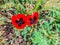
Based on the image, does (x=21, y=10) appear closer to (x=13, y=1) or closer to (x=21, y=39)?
(x=13, y=1)

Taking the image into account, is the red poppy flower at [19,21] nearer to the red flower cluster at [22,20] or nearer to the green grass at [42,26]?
the red flower cluster at [22,20]

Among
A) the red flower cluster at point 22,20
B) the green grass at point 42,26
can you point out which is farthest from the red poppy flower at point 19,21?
the green grass at point 42,26

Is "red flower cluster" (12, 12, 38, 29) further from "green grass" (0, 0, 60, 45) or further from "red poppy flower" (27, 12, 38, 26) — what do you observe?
"green grass" (0, 0, 60, 45)

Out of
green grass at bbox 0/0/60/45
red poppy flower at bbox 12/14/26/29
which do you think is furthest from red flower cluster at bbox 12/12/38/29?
green grass at bbox 0/0/60/45

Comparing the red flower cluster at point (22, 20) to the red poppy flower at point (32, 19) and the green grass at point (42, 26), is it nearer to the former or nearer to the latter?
the red poppy flower at point (32, 19)

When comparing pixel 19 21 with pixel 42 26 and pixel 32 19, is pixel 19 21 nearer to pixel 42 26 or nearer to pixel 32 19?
pixel 32 19

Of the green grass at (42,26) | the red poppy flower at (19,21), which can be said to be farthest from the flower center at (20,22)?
the green grass at (42,26)

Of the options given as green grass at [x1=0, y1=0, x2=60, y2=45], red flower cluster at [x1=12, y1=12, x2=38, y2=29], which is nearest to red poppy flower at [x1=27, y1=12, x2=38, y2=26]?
red flower cluster at [x1=12, y1=12, x2=38, y2=29]
